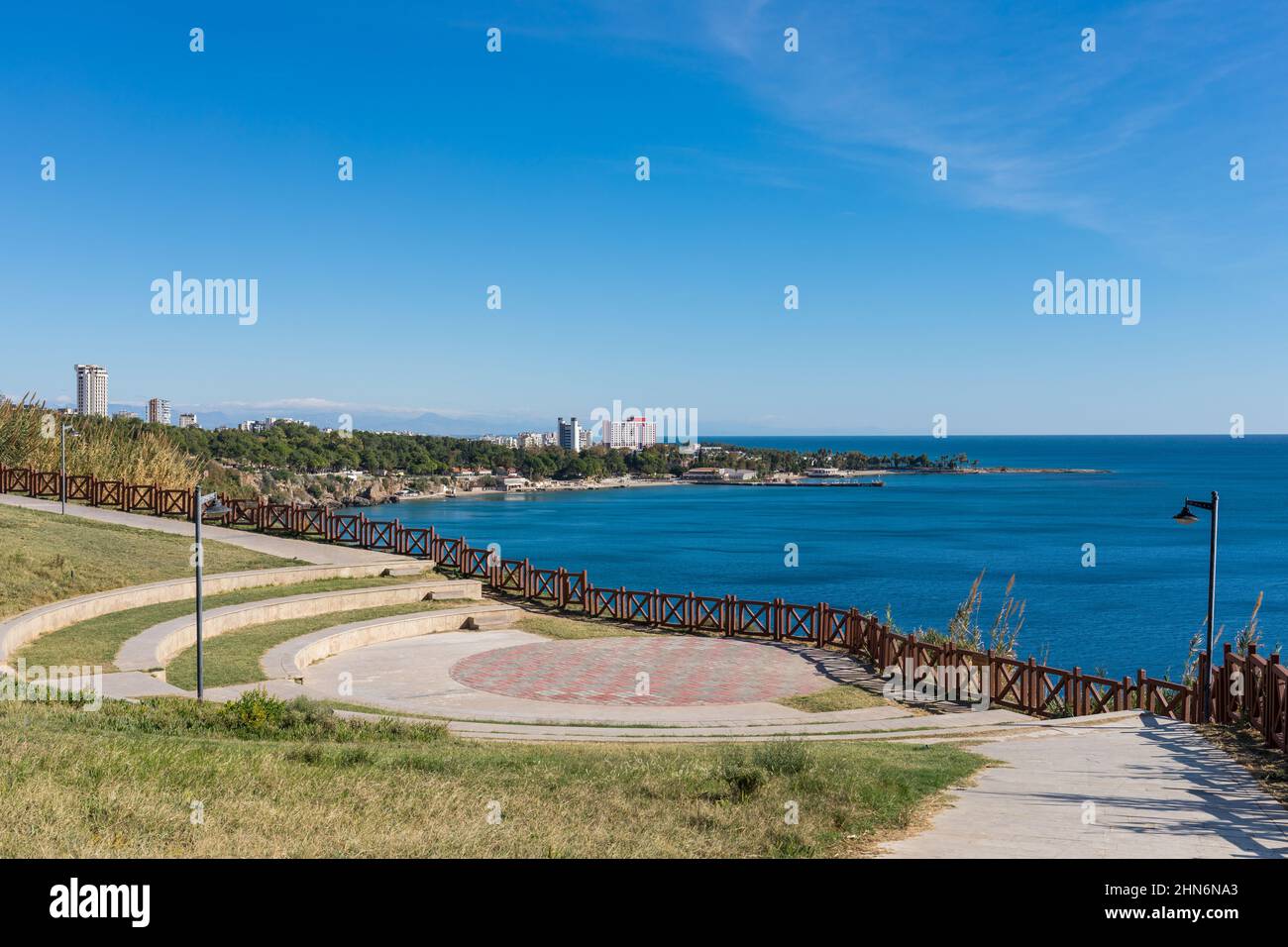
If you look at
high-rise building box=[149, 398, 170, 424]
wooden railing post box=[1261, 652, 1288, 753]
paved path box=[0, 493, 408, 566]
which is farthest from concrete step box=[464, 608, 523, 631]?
high-rise building box=[149, 398, 170, 424]

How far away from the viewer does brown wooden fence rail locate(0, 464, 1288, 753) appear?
12.6 m

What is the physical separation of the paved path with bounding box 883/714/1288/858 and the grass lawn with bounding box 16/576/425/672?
1312cm

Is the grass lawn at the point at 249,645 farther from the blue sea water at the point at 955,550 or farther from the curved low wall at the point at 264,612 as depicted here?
the blue sea water at the point at 955,550

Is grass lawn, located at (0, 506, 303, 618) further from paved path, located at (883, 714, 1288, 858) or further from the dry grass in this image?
the dry grass

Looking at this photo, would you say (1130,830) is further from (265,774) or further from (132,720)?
(132,720)

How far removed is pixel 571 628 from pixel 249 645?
7.49 meters

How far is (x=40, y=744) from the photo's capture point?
8.03m

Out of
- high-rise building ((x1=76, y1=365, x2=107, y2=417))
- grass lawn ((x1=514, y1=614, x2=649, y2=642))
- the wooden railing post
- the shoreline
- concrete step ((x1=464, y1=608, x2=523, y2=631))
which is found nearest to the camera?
the wooden railing post

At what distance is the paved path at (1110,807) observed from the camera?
22.3 feet

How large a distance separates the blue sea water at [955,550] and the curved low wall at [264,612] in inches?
631

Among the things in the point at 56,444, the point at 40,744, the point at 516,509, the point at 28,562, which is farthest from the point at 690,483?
the point at 40,744

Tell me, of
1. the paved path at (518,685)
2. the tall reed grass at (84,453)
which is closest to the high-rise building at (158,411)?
the tall reed grass at (84,453)

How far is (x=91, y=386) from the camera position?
9725cm

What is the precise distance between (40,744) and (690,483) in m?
156
